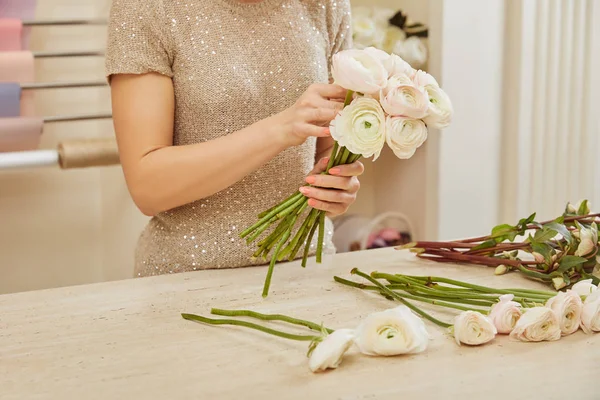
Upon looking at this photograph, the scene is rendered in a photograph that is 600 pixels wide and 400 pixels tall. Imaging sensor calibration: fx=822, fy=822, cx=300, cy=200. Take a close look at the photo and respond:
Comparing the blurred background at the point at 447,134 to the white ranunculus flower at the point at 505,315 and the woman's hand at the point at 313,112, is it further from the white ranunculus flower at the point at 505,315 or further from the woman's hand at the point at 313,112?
the white ranunculus flower at the point at 505,315

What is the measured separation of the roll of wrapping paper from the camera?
208cm

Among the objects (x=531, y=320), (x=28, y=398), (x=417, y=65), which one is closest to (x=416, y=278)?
(x=531, y=320)

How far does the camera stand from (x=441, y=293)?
1.10 metres

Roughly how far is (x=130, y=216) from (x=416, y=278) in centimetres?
146

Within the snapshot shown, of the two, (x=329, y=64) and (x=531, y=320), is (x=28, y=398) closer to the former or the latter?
(x=531, y=320)

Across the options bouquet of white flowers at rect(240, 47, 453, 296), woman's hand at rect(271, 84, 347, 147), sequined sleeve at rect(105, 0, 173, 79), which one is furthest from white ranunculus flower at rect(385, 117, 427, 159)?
sequined sleeve at rect(105, 0, 173, 79)

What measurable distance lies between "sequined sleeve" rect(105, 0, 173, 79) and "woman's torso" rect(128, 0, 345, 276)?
2 centimetres

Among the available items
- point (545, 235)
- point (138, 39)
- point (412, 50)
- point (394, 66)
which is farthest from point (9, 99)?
point (545, 235)

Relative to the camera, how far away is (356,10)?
241 cm

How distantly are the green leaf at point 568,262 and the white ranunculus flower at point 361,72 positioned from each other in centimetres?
39

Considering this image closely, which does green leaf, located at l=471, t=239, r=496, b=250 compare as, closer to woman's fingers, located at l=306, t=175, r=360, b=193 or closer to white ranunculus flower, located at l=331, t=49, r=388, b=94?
woman's fingers, located at l=306, t=175, r=360, b=193

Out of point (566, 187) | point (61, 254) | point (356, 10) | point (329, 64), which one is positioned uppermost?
point (356, 10)

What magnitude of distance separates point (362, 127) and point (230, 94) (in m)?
0.44

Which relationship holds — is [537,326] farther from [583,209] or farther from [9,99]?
[9,99]
